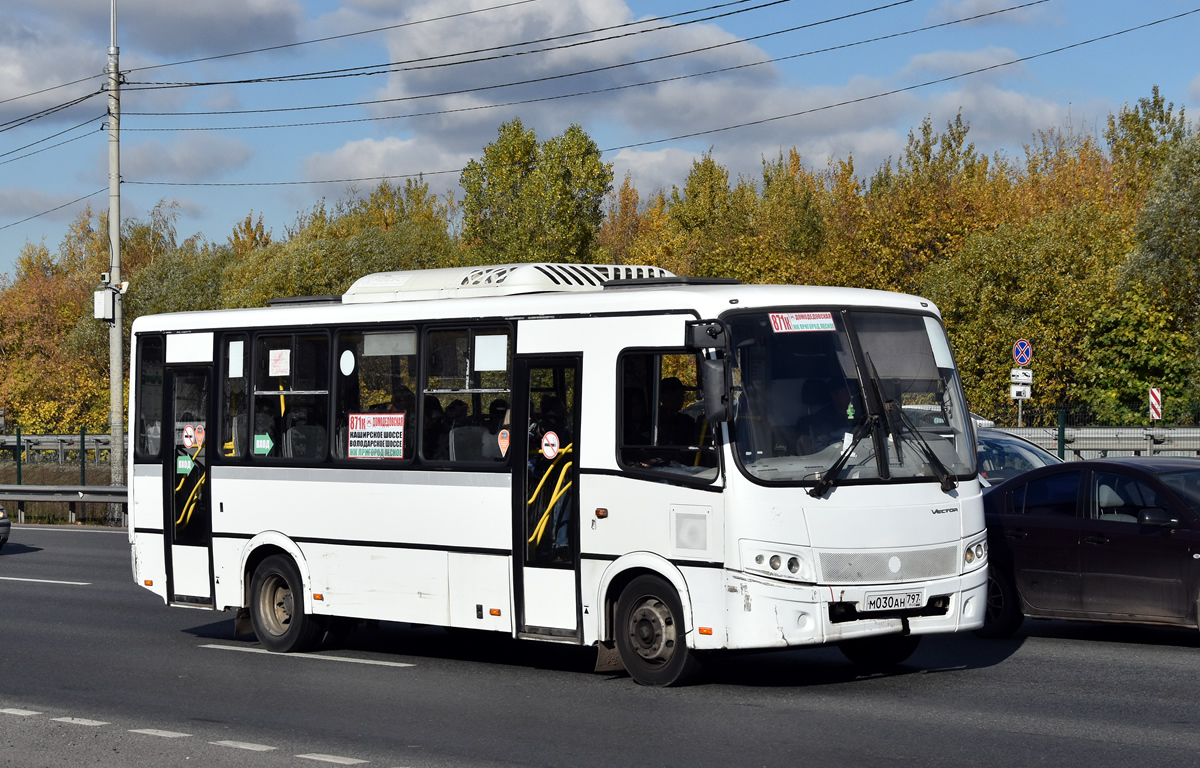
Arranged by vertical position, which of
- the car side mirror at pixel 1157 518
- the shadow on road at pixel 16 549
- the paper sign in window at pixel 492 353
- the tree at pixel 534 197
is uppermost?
the tree at pixel 534 197

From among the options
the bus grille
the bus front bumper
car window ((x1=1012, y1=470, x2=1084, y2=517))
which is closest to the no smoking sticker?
the bus front bumper

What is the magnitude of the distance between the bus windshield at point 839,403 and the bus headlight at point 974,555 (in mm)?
472

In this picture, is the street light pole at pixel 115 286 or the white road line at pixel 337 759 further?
the street light pole at pixel 115 286

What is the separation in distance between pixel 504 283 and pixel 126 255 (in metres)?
76.1

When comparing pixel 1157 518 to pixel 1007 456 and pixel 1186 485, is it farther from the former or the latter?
pixel 1007 456

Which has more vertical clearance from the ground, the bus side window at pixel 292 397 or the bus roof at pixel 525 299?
the bus roof at pixel 525 299

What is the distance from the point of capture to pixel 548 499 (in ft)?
35.4

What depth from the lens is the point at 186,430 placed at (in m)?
13.6

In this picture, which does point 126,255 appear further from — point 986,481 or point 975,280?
point 986,481

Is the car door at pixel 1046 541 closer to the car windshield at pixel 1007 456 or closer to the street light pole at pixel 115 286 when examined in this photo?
the car windshield at pixel 1007 456

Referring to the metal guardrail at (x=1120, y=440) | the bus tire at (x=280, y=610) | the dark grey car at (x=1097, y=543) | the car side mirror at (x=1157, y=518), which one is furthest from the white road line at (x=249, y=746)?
the metal guardrail at (x=1120, y=440)

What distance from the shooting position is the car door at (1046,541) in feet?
39.7

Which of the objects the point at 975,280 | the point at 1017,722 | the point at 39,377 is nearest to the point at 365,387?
the point at 1017,722

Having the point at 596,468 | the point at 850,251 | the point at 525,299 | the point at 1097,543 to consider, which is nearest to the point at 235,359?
the point at 525,299
